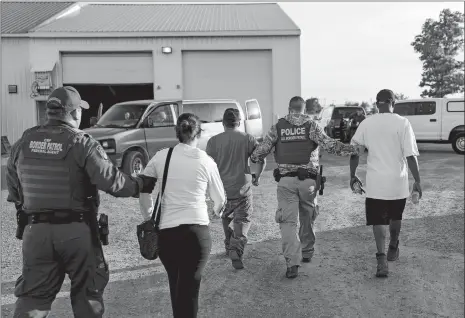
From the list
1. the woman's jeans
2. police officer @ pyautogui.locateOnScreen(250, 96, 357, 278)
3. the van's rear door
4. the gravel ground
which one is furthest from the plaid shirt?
the van's rear door

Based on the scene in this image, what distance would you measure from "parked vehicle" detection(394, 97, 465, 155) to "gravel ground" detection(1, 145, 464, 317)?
9.82m

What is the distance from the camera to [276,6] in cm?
2733

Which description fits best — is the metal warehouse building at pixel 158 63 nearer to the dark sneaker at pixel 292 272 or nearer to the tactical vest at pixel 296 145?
the tactical vest at pixel 296 145

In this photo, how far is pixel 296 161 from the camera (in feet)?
19.1

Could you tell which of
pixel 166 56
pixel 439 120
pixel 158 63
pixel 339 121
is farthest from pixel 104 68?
pixel 439 120

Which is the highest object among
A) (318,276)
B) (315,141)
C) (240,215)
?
(315,141)

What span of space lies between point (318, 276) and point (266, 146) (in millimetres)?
1453

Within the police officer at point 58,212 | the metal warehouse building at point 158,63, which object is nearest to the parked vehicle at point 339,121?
the metal warehouse building at point 158,63

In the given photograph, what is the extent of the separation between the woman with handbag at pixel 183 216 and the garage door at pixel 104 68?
18.6 m

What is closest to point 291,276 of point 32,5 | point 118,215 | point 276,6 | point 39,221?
point 39,221

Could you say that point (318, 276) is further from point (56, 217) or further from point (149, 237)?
point (56, 217)

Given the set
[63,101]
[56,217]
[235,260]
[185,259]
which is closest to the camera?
[56,217]

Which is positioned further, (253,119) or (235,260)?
(253,119)

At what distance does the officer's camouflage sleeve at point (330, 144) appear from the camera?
18.7 feet
